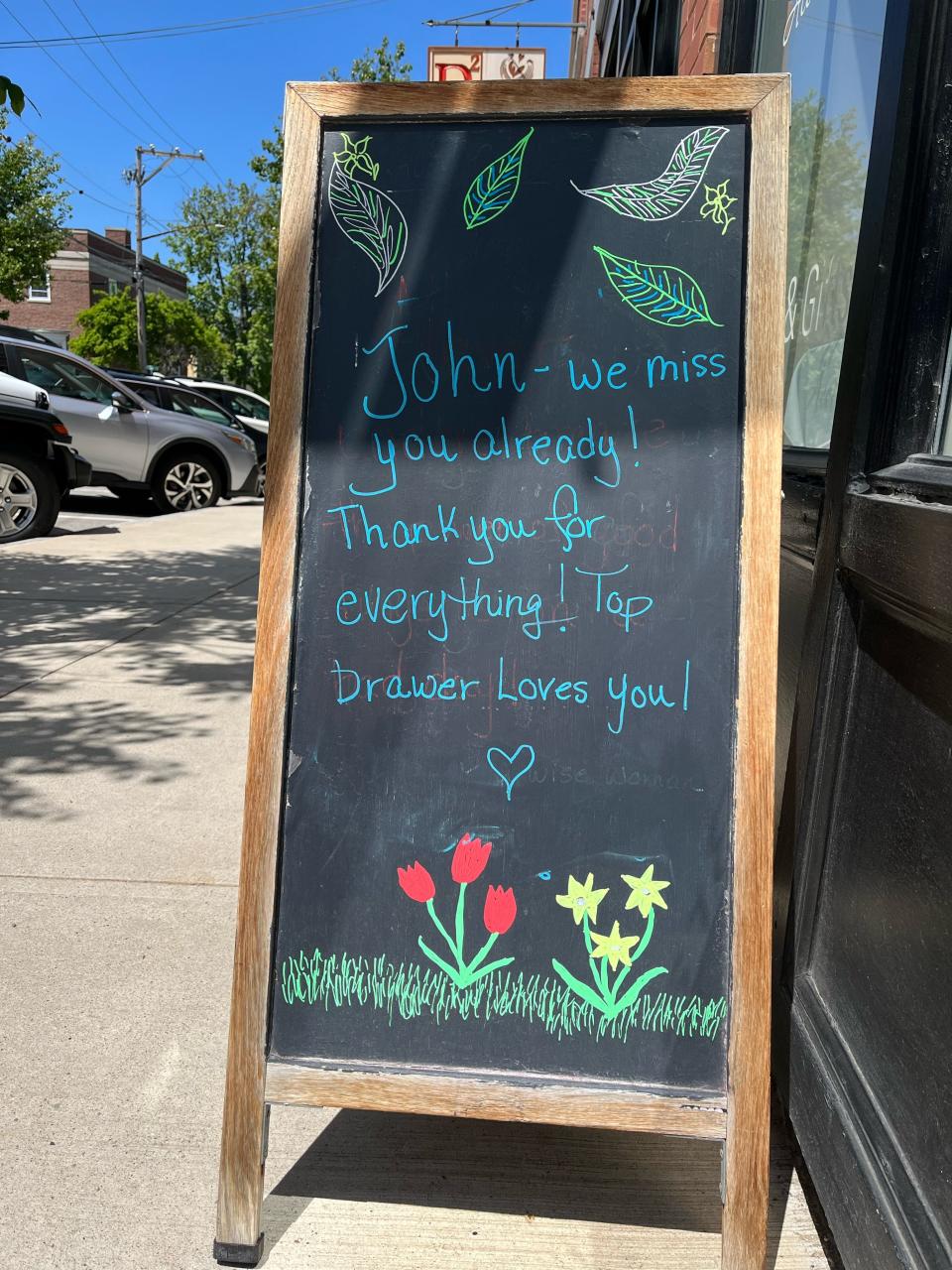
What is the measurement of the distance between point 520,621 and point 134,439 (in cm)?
1131

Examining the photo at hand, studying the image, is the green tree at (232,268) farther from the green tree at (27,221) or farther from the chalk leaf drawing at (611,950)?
the chalk leaf drawing at (611,950)

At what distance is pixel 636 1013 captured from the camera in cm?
194

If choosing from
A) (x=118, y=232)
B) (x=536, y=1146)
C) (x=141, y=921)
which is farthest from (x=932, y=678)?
(x=118, y=232)

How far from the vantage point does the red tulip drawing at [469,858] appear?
200cm

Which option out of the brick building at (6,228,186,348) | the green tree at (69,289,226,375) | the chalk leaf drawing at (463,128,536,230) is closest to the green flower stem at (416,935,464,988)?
the chalk leaf drawing at (463,128,536,230)

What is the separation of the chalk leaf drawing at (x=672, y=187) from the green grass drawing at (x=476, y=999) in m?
1.44

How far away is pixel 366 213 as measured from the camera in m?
2.11

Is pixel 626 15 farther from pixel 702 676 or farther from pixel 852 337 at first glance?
pixel 702 676

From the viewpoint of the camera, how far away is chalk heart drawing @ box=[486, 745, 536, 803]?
201 cm

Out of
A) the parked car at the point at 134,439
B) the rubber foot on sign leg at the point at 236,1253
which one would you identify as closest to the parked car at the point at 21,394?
the parked car at the point at 134,439

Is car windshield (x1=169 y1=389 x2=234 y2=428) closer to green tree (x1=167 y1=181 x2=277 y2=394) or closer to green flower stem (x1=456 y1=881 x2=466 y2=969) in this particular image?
green flower stem (x1=456 y1=881 x2=466 y2=969)

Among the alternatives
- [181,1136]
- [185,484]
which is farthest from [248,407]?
[181,1136]

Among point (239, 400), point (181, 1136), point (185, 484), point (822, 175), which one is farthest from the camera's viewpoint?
point (239, 400)

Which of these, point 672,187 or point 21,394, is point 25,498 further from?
point 672,187
